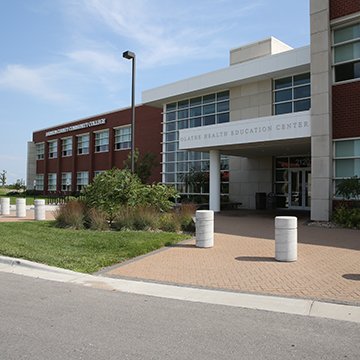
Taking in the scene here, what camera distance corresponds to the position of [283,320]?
5.57 m

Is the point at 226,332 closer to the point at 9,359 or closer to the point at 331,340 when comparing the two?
the point at 331,340

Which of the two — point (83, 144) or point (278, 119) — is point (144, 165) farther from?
point (83, 144)

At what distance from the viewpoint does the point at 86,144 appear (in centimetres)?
4512

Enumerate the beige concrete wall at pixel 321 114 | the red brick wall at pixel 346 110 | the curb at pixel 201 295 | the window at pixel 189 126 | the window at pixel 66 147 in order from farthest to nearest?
the window at pixel 66 147
the window at pixel 189 126
the beige concrete wall at pixel 321 114
the red brick wall at pixel 346 110
the curb at pixel 201 295

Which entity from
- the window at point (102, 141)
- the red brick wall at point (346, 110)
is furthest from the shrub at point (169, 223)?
the window at point (102, 141)

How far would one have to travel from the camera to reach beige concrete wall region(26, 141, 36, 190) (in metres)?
55.6

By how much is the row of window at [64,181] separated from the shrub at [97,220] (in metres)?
28.5

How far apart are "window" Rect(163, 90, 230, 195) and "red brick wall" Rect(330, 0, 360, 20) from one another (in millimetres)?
10155

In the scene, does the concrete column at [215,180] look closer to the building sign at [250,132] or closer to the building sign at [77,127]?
the building sign at [250,132]

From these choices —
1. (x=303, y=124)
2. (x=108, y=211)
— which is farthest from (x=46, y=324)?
(x=303, y=124)

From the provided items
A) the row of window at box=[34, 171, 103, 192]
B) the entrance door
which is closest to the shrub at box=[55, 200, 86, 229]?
the entrance door

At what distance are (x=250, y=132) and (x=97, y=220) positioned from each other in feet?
30.4

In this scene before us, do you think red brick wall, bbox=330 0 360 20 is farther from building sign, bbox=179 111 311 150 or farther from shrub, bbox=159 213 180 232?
shrub, bbox=159 213 180 232

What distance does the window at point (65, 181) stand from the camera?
158 ft
